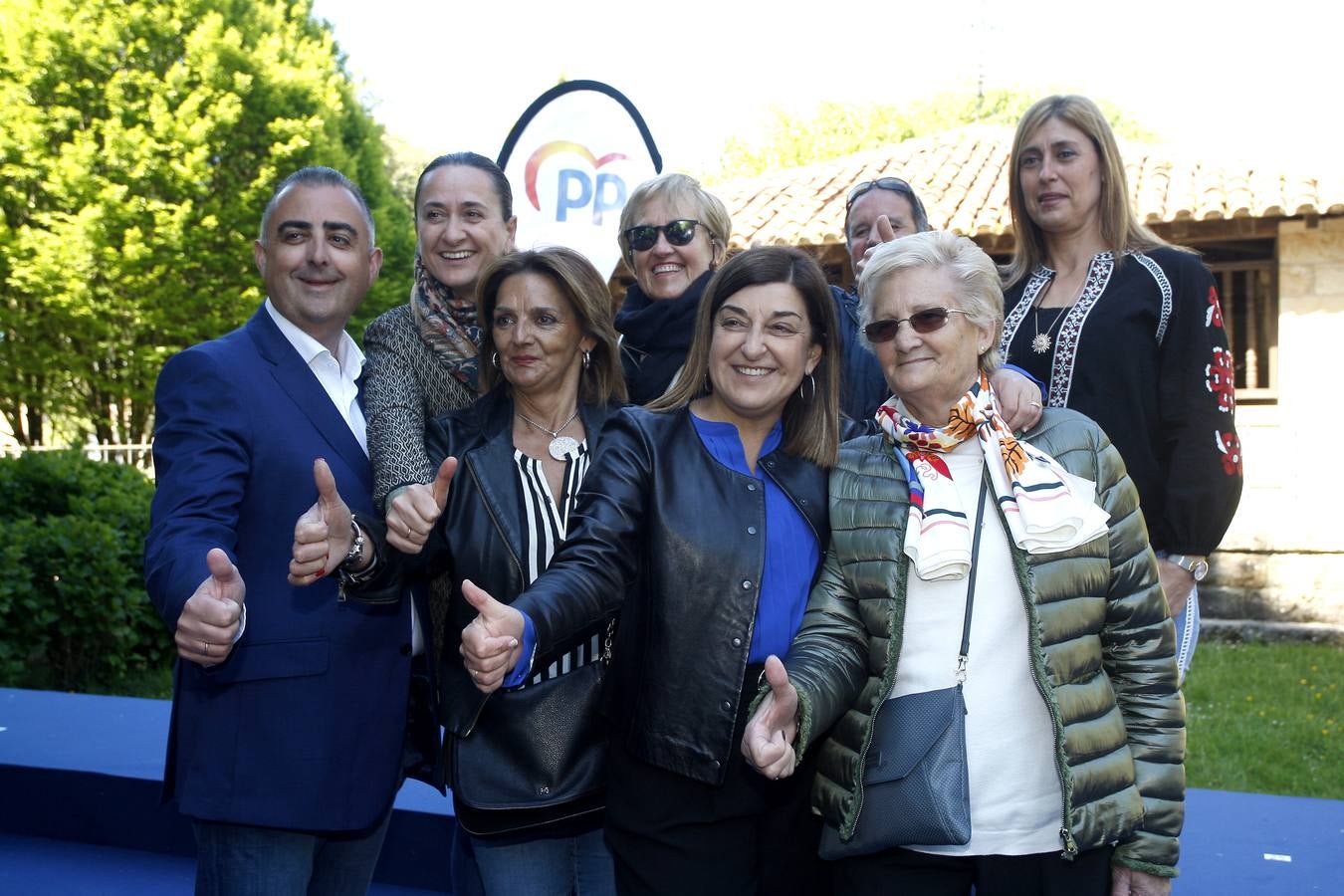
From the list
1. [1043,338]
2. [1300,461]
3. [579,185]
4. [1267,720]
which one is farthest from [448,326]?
[1300,461]

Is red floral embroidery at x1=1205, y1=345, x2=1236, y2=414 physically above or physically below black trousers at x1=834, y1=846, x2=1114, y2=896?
above

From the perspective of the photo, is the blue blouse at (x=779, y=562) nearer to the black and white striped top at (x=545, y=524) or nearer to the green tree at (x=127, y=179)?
the black and white striped top at (x=545, y=524)

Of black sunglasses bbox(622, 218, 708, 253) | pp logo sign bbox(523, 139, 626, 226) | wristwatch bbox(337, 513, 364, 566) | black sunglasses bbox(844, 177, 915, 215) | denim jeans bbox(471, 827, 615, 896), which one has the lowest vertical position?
denim jeans bbox(471, 827, 615, 896)

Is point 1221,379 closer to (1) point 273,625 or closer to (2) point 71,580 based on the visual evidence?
(1) point 273,625

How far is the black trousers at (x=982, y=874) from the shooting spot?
2.17 meters

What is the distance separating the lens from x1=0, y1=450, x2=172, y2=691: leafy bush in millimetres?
7277

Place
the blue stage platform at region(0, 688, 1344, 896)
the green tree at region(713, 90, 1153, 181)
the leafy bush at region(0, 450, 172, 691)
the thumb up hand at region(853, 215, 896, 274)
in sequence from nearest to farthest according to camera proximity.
Result: the thumb up hand at region(853, 215, 896, 274) → the blue stage platform at region(0, 688, 1344, 896) → the leafy bush at region(0, 450, 172, 691) → the green tree at region(713, 90, 1153, 181)

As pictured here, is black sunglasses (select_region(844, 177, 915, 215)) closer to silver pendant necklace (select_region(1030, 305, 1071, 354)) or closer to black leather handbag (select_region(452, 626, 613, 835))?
silver pendant necklace (select_region(1030, 305, 1071, 354))

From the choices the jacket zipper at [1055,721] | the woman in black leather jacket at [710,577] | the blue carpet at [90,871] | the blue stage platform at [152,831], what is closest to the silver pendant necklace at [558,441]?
the woman in black leather jacket at [710,577]

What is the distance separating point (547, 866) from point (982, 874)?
91 centimetres

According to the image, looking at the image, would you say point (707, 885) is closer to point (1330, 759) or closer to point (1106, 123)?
point (1106, 123)

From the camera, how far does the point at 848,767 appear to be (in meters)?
2.23

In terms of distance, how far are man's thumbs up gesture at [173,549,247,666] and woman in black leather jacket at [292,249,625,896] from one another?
0.20m

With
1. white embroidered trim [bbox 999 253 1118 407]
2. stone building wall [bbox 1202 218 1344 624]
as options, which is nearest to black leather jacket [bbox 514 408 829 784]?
white embroidered trim [bbox 999 253 1118 407]
